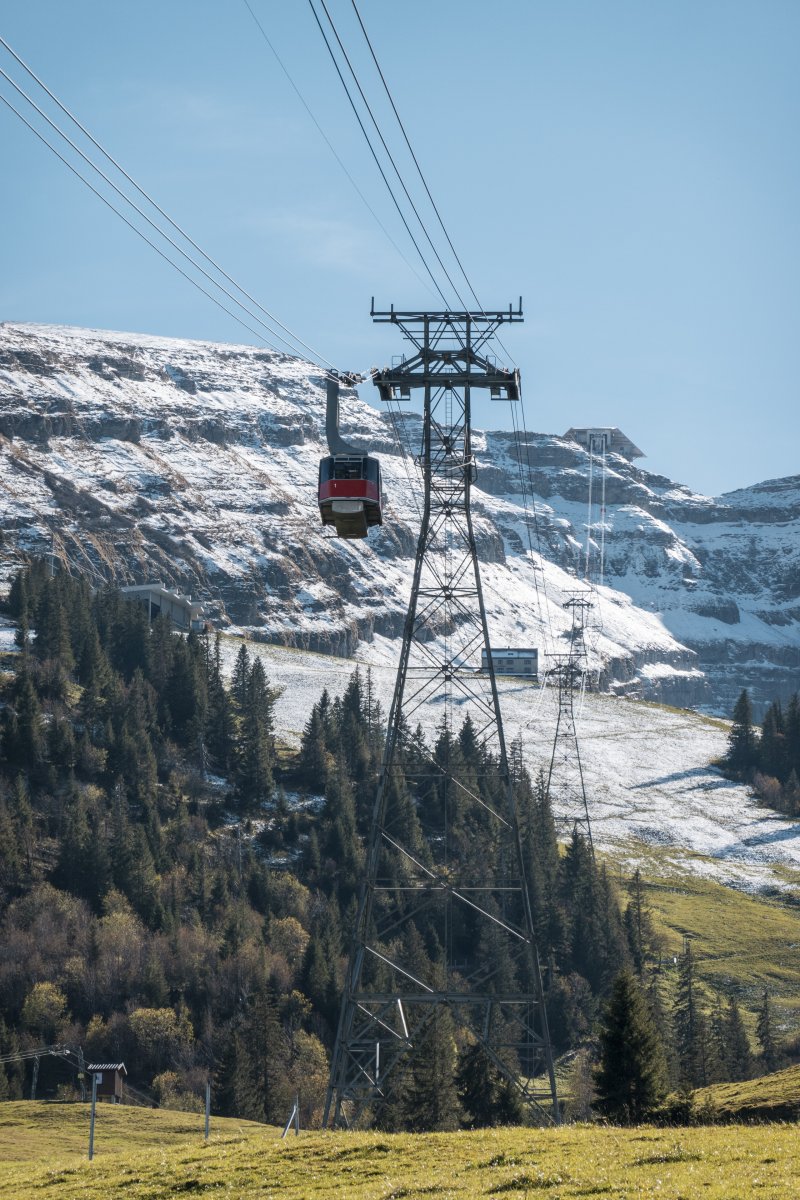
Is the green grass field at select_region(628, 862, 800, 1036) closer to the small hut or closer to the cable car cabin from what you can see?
the small hut

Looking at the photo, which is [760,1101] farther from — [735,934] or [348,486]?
[735,934]

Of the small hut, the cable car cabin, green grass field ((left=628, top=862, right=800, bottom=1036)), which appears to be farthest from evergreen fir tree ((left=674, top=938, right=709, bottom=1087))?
the cable car cabin

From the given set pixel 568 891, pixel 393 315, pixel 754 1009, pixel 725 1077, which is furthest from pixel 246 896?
pixel 393 315

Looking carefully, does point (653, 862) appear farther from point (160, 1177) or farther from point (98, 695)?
point (160, 1177)

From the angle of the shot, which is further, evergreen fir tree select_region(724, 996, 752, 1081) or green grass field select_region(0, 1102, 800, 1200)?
evergreen fir tree select_region(724, 996, 752, 1081)

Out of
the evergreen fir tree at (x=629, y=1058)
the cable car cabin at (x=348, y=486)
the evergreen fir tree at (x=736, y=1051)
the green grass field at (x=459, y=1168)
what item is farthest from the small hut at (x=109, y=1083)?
the cable car cabin at (x=348, y=486)

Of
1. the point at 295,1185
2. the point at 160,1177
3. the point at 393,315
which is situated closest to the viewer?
the point at 295,1185

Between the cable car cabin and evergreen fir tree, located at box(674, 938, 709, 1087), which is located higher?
the cable car cabin

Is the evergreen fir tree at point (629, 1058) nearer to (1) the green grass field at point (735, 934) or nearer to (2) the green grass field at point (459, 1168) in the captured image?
(2) the green grass field at point (459, 1168)
